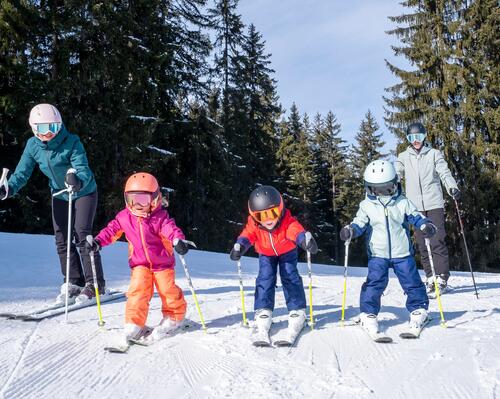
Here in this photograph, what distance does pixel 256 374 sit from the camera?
3156mm

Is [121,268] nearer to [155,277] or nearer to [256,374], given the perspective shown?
[155,277]

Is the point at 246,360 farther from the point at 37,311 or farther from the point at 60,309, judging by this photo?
the point at 37,311

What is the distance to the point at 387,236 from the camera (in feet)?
14.8

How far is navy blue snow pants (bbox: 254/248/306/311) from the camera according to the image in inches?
175

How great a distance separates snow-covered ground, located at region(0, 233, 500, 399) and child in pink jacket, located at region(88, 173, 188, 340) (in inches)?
13.7

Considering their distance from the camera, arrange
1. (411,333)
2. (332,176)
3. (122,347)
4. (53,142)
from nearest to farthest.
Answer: (122,347) → (411,333) → (53,142) → (332,176)

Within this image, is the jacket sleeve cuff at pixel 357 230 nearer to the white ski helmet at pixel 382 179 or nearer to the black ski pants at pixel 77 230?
the white ski helmet at pixel 382 179

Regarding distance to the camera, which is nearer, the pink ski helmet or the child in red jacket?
the child in red jacket

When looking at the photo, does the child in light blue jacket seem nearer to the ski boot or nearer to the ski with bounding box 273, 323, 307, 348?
the ski with bounding box 273, 323, 307, 348

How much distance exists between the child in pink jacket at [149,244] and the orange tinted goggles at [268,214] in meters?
0.71

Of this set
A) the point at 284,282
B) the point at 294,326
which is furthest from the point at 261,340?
the point at 284,282

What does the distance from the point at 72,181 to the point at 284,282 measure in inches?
93.0

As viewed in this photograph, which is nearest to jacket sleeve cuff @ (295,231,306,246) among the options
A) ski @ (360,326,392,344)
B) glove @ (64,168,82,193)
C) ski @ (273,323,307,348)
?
ski @ (273,323,307,348)

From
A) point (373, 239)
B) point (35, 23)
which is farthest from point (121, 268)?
point (35, 23)
